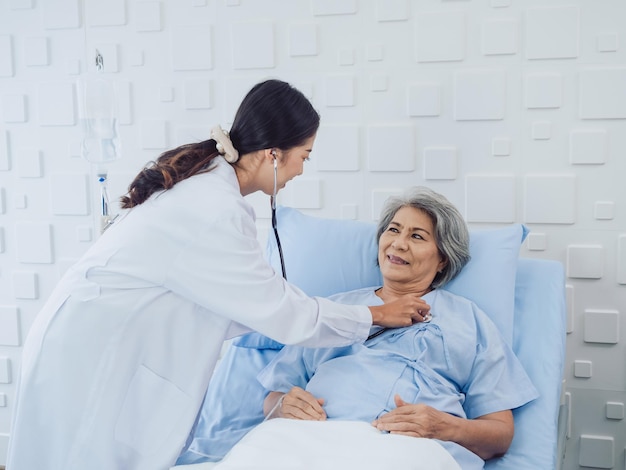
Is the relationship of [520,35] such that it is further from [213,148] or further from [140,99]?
[140,99]

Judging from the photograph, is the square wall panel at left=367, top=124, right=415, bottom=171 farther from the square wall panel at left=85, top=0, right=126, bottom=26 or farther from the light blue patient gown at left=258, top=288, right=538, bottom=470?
the square wall panel at left=85, top=0, right=126, bottom=26

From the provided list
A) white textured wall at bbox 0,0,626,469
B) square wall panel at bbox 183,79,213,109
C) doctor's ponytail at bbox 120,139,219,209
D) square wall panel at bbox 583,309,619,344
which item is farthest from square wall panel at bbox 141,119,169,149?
square wall panel at bbox 583,309,619,344

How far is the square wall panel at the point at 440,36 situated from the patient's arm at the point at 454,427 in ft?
4.06

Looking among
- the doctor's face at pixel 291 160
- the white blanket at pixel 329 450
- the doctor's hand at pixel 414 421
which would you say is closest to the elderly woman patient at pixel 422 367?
the doctor's hand at pixel 414 421

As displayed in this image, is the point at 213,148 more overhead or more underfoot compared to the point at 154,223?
more overhead

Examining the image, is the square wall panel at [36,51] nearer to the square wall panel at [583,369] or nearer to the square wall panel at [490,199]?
the square wall panel at [490,199]

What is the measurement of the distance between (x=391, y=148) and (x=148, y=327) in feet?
4.10

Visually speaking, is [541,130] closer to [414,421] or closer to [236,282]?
[414,421]

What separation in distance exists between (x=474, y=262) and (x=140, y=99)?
145 cm

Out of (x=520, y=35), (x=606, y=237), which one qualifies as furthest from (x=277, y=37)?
(x=606, y=237)

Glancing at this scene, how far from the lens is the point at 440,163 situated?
8.66 ft

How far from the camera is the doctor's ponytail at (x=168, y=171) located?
183 cm

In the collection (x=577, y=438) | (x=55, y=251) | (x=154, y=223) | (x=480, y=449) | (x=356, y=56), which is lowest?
(x=577, y=438)

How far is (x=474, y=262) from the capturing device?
224cm
